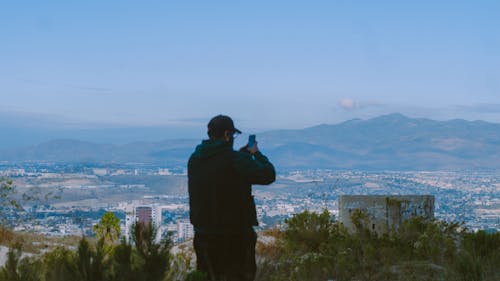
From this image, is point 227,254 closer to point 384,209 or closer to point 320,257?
point 320,257

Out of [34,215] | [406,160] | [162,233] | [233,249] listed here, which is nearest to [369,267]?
[233,249]

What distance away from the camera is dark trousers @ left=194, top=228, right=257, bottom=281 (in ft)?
21.2

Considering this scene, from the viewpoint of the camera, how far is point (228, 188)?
6.33 meters

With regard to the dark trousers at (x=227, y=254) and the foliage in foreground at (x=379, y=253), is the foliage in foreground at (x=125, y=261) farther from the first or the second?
the foliage in foreground at (x=379, y=253)

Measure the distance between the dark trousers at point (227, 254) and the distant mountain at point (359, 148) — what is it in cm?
6020

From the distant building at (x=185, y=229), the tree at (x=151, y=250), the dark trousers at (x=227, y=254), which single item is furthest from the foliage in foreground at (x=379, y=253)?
the tree at (x=151, y=250)

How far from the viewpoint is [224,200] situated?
635 centimetres

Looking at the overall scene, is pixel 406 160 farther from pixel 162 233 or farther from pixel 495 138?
pixel 162 233

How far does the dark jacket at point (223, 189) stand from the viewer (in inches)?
249

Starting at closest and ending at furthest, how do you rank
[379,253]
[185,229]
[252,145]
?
1. [252,145]
2. [185,229]
3. [379,253]

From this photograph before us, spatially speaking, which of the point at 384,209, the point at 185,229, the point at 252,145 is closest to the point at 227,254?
the point at 252,145

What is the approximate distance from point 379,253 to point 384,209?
1444 mm

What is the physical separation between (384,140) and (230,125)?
489 feet

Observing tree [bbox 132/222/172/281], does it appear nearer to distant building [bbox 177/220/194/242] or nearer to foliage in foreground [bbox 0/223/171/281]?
foliage in foreground [bbox 0/223/171/281]
